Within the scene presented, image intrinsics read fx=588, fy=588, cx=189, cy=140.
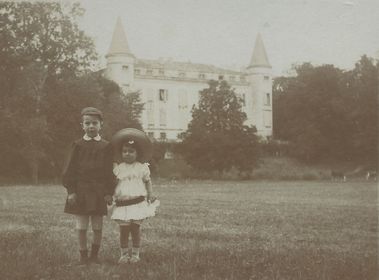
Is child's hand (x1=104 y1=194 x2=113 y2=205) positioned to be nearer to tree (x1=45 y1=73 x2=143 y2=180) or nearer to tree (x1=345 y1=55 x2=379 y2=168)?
tree (x1=45 y1=73 x2=143 y2=180)

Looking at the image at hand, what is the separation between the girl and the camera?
216 inches

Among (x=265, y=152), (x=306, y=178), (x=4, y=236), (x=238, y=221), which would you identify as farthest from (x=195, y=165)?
(x=4, y=236)

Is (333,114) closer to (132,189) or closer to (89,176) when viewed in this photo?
(132,189)

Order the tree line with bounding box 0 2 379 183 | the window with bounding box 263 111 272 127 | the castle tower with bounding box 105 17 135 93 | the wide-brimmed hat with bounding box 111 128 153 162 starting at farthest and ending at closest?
1. the window with bounding box 263 111 272 127
2. the castle tower with bounding box 105 17 135 93
3. the tree line with bounding box 0 2 379 183
4. the wide-brimmed hat with bounding box 111 128 153 162

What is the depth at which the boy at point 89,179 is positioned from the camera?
538 cm

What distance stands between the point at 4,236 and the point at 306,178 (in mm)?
30929

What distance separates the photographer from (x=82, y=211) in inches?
212

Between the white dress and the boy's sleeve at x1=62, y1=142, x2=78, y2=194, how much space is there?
0.38m

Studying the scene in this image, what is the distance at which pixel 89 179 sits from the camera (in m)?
5.40

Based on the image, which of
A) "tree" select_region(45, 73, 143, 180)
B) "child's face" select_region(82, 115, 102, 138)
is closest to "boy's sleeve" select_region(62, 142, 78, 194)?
"child's face" select_region(82, 115, 102, 138)

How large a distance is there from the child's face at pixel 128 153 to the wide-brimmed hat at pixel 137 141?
0.05 metres

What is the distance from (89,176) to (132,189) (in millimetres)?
423

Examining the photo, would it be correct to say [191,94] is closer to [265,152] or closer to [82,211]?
[265,152]

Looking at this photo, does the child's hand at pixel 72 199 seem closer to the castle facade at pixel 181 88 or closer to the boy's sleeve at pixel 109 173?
the boy's sleeve at pixel 109 173
